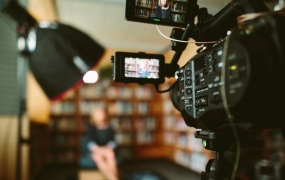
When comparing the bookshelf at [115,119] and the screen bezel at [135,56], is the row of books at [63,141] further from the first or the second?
the screen bezel at [135,56]

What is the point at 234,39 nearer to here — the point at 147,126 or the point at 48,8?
the point at 48,8

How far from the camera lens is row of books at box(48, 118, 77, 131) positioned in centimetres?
418

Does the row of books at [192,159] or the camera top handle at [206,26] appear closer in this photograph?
the camera top handle at [206,26]

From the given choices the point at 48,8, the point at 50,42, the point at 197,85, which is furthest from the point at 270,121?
the point at 48,8

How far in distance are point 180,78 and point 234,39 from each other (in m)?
0.24

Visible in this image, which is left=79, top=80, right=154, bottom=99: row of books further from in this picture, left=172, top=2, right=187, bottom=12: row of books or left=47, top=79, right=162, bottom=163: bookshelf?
left=172, top=2, right=187, bottom=12: row of books

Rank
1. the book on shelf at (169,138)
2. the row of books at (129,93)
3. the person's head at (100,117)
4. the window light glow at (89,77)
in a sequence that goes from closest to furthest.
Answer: the window light glow at (89,77) < the person's head at (100,117) < the book on shelf at (169,138) < the row of books at (129,93)

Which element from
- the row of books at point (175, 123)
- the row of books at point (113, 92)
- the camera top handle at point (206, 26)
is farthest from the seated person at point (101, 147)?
the camera top handle at point (206, 26)

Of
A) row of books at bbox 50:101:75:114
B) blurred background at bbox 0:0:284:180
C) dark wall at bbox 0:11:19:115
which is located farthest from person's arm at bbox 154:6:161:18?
row of books at bbox 50:101:75:114

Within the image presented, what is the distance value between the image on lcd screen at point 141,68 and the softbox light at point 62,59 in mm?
528

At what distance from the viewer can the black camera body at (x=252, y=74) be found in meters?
0.40

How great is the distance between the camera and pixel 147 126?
477 cm

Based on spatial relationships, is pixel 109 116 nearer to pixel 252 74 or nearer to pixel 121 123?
pixel 121 123

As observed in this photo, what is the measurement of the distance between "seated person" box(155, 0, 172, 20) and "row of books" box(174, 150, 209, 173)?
312 cm
